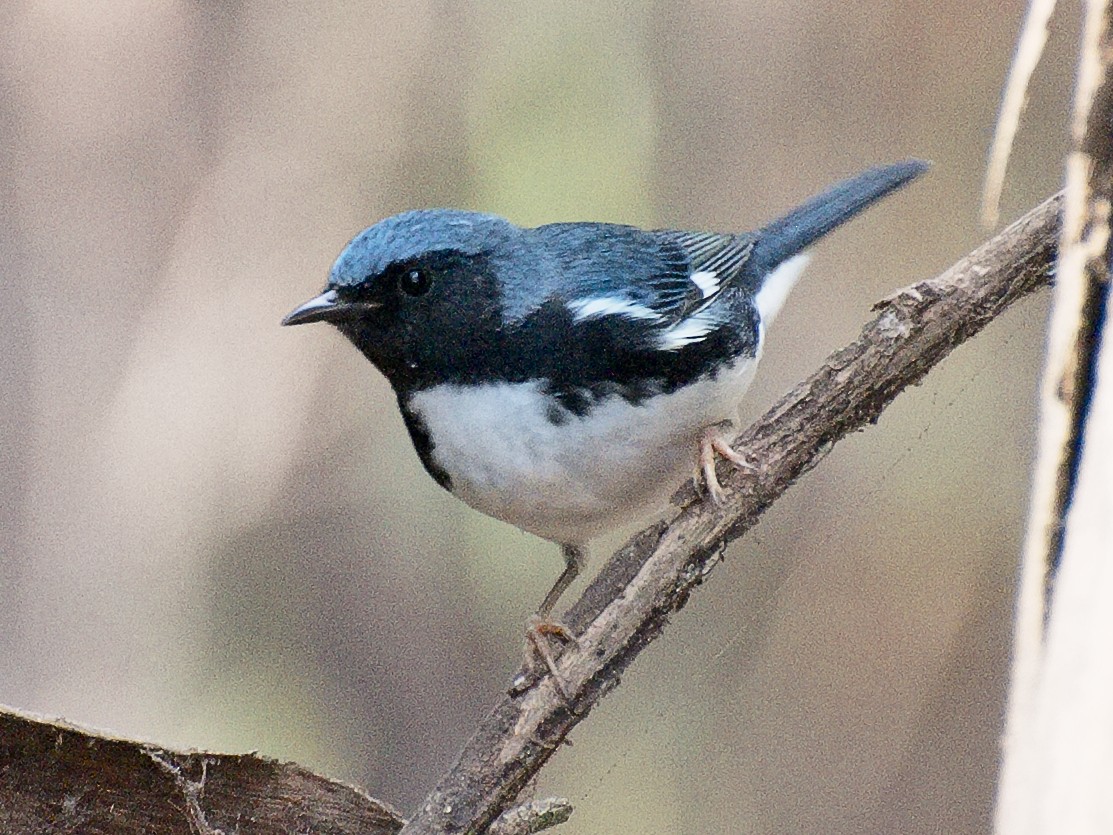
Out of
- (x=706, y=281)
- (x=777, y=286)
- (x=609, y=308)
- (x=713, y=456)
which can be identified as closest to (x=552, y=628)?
(x=713, y=456)

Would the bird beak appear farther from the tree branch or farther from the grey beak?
the tree branch

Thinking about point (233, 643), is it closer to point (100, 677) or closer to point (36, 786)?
point (100, 677)

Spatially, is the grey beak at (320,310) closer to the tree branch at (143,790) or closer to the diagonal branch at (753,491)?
the diagonal branch at (753,491)

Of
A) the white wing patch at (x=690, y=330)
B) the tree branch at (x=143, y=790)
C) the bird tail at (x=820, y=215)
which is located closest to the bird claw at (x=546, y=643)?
the tree branch at (x=143, y=790)

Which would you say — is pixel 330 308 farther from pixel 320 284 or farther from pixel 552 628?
pixel 320 284

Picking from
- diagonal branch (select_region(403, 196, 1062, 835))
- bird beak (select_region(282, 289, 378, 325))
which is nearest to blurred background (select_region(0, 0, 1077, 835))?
bird beak (select_region(282, 289, 378, 325))

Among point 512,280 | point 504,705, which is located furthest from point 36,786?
point 512,280
